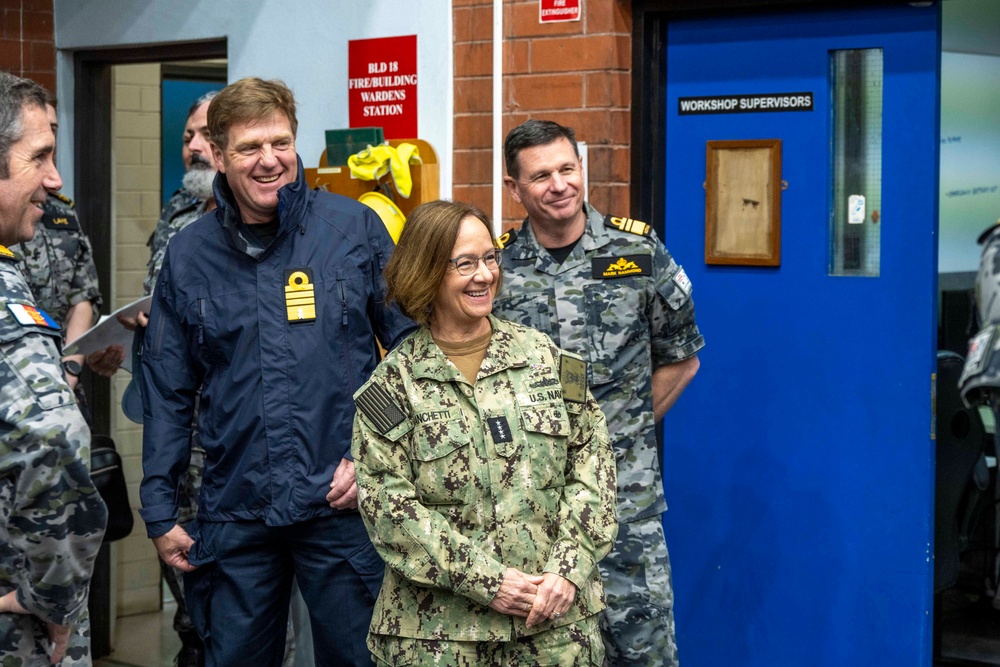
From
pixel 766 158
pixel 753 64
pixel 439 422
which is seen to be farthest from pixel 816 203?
pixel 439 422

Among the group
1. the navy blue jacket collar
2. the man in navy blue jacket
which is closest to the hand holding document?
the man in navy blue jacket

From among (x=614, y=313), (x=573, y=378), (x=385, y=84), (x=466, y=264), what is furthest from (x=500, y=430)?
(x=385, y=84)

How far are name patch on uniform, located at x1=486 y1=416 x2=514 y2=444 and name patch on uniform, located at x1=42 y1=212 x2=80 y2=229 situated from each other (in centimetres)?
246

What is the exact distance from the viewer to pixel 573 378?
2.54 meters

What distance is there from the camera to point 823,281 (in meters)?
3.60

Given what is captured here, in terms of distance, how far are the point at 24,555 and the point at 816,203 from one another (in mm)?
2417

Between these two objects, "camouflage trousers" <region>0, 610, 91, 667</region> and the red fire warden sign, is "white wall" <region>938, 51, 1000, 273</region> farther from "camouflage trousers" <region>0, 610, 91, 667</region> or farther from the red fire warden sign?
"camouflage trousers" <region>0, 610, 91, 667</region>

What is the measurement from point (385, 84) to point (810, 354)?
172 centimetres

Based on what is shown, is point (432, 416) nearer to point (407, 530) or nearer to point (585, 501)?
point (407, 530)

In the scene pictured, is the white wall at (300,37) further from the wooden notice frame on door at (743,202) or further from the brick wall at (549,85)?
the wooden notice frame on door at (743,202)

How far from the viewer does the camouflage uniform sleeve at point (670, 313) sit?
3195mm

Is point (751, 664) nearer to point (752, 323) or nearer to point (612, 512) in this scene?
point (752, 323)

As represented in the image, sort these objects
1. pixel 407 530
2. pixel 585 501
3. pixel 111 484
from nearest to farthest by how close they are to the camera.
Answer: pixel 407 530 < pixel 585 501 < pixel 111 484

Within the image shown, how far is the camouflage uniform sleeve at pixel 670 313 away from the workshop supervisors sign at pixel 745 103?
686 millimetres
